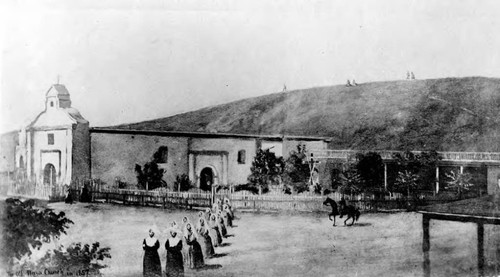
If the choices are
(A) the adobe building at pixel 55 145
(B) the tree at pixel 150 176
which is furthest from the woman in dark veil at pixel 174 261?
(A) the adobe building at pixel 55 145

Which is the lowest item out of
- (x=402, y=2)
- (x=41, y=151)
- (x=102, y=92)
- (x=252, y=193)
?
(x=252, y=193)

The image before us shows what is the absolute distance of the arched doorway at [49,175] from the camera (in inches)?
236

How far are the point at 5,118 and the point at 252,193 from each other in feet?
7.74

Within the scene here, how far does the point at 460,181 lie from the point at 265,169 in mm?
1867

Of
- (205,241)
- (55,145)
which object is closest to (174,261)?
(205,241)

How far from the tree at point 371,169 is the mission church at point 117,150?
0.41 metres

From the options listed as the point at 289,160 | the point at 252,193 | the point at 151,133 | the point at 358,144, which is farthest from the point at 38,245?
the point at 358,144

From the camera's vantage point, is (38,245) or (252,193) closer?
(38,245)

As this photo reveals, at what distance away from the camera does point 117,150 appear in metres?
6.06

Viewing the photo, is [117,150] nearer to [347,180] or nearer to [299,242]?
[299,242]

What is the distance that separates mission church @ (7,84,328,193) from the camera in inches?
234

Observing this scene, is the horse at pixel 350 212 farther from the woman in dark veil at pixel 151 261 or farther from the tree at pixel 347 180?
the woman in dark veil at pixel 151 261

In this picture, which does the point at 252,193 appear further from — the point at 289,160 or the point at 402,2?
the point at 402,2

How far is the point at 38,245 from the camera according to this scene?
18.8 ft
